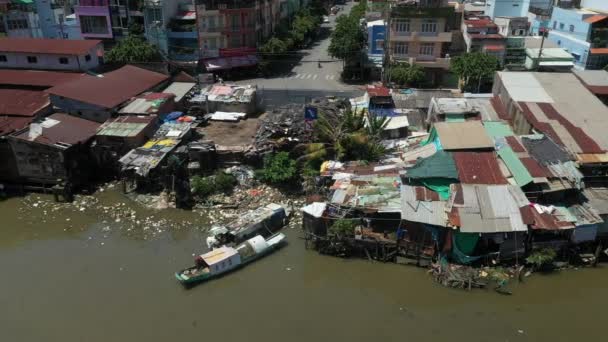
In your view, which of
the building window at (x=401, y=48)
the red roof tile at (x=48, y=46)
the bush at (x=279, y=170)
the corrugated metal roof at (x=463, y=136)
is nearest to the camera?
the corrugated metal roof at (x=463, y=136)

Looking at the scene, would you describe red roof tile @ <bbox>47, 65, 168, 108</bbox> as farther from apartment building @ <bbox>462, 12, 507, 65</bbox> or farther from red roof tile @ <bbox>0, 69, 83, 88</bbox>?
apartment building @ <bbox>462, 12, 507, 65</bbox>

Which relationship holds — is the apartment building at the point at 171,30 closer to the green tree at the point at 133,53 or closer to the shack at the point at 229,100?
the green tree at the point at 133,53

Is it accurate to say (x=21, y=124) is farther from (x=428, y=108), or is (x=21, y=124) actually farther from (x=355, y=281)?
(x=428, y=108)

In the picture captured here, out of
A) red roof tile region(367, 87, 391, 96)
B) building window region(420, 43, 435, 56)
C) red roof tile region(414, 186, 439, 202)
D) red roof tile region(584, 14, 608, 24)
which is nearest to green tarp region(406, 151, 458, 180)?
red roof tile region(414, 186, 439, 202)

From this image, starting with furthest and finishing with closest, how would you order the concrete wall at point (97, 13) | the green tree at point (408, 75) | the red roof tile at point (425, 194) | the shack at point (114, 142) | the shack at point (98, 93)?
the concrete wall at point (97, 13)
the green tree at point (408, 75)
the shack at point (98, 93)
the shack at point (114, 142)
the red roof tile at point (425, 194)

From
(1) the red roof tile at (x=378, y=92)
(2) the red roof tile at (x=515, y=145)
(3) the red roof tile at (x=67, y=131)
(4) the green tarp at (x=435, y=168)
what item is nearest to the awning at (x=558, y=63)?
(1) the red roof tile at (x=378, y=92)
